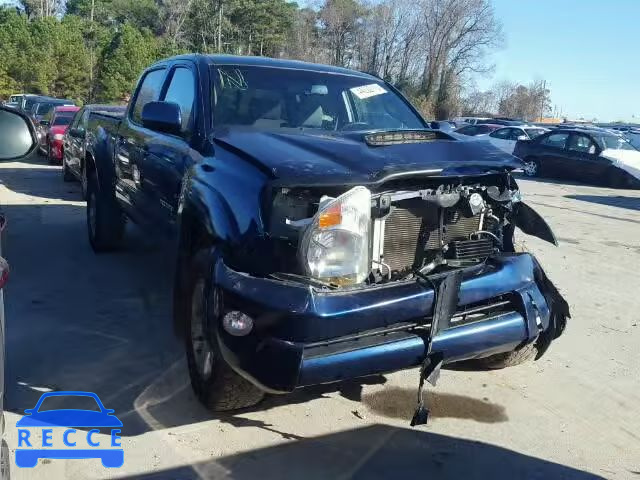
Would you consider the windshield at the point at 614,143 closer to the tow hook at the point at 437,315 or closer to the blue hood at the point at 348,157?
the blue hood at the point at 348,157

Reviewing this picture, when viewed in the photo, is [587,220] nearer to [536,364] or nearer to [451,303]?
[536,364]

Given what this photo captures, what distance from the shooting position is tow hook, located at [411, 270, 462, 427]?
124 inches

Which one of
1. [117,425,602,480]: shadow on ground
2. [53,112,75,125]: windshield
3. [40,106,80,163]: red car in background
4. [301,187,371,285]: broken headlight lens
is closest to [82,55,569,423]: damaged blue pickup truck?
[301,187,371,285]: broken headlight lens

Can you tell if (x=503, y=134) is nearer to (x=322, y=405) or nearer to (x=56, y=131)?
(x=56, y=131)

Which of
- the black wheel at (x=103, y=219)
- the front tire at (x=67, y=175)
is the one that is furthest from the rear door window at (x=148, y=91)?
the front tire at (x=67, y=175)

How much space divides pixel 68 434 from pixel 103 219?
372 cm

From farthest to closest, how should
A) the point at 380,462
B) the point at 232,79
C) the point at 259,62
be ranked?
1. the point at 259,62
2. the point at 232,79
3. the point at 380,462

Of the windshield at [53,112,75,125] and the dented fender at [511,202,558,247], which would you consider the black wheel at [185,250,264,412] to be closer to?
the dented fender at [511,202,558,247]

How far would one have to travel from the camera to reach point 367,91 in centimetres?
496

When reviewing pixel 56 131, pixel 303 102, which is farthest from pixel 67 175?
pixel 303 102

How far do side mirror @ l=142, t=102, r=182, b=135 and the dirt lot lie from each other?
4.89ft

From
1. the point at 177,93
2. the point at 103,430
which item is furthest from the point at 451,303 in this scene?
the point at 177,93

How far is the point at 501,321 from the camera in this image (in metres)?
3.35

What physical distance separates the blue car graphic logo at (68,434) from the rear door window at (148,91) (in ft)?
8.36
